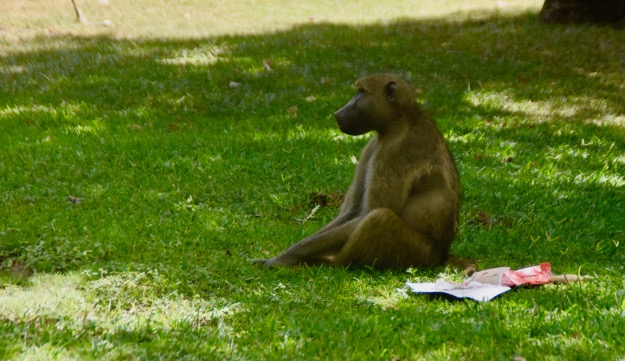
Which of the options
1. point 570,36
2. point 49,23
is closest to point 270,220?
point 570,36

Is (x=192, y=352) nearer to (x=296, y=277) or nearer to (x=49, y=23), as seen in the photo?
(x=296, y=277)

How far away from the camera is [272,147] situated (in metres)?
8.89

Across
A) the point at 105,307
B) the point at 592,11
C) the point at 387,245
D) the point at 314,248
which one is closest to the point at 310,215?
the point at 314,248

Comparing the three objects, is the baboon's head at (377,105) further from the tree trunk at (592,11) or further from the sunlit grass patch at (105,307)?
the tree trunk at (592,11)

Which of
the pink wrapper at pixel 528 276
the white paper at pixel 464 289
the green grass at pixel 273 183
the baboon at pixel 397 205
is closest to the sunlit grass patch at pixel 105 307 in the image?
the green grass at pixel 273 183

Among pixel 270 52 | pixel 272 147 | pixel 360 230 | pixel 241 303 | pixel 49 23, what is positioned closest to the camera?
pixel 241 303

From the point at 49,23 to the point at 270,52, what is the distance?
21.2 feet

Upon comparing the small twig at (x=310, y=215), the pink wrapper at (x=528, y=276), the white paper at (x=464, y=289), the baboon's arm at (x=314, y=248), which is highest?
the baboon's arm at (x=314, y=248)

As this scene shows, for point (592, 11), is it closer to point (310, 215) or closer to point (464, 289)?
point (310, 215)

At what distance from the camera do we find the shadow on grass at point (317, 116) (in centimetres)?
704

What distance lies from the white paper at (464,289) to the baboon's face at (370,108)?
137 centimetres

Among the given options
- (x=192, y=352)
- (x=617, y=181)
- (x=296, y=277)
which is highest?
(x=192, y=352)

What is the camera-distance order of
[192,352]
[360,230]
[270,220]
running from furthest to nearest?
[270,220], [360,230], [192,352]

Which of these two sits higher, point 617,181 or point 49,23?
point 49,23
